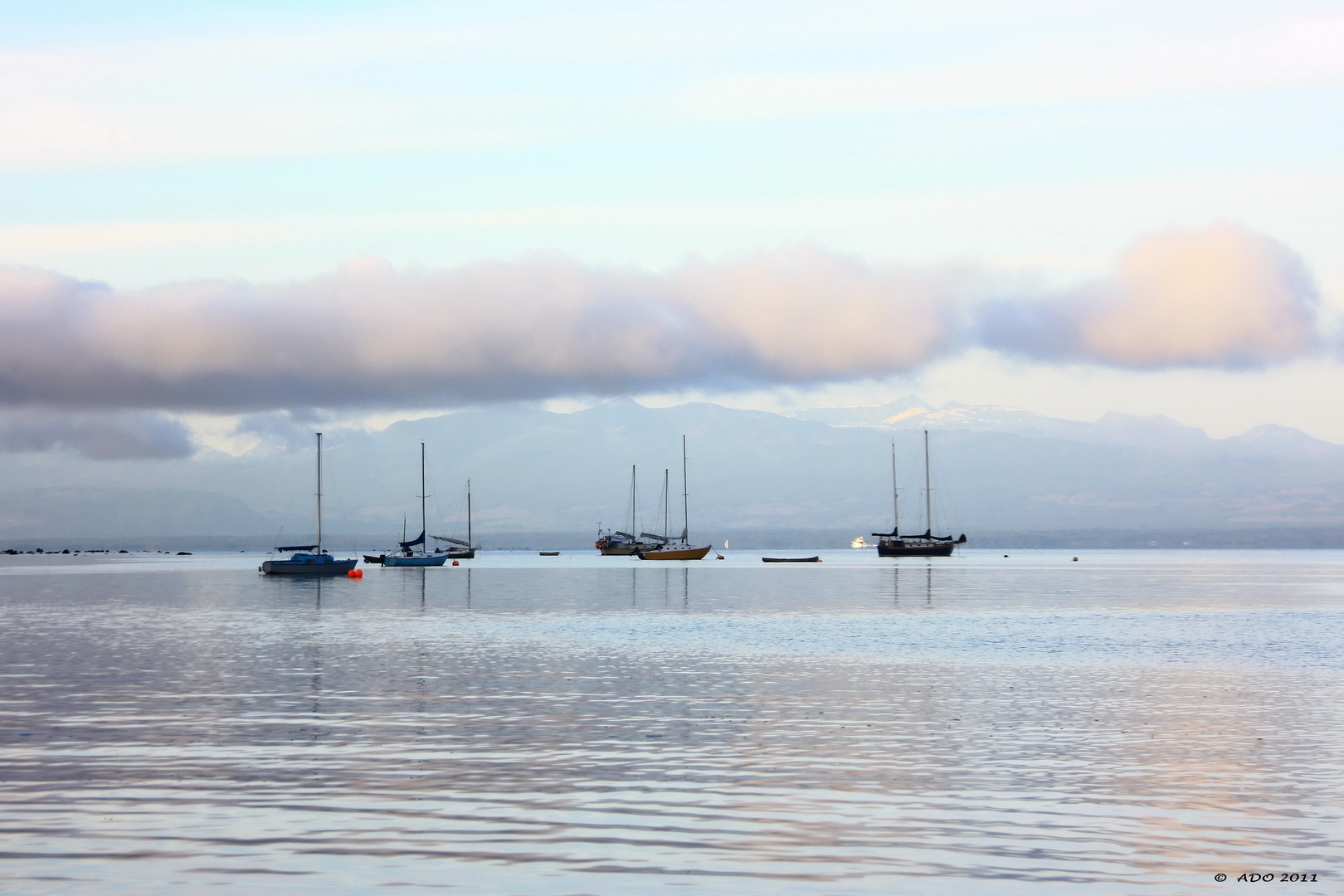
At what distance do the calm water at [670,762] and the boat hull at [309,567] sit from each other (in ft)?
317

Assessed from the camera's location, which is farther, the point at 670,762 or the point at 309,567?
the point at 309,567

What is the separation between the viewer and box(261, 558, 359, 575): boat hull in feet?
529

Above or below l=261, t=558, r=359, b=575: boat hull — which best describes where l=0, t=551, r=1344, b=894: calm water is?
above

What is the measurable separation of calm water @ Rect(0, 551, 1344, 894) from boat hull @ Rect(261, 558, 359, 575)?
317 ft

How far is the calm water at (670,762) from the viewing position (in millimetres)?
17969

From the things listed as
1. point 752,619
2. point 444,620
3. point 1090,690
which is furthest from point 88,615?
point 1090,690

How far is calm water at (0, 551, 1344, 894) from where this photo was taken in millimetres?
17969

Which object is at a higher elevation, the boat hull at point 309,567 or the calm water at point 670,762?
the calm water at point 670,762

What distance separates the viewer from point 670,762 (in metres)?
26.7

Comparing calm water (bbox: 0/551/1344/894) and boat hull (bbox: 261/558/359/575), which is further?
boat hull (bbox: 261/558/359/575)

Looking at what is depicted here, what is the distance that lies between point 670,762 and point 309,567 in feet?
467

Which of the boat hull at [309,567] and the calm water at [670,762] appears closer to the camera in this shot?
the calm water at [670,762]

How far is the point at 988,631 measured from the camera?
6800cm

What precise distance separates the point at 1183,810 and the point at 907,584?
116730mm
